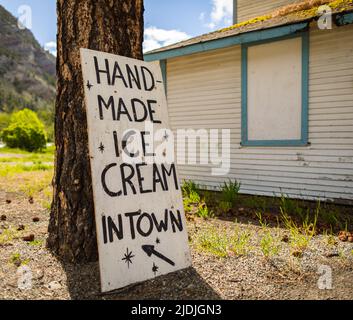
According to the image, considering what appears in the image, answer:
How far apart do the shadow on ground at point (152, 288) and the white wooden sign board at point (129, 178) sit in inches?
2.4

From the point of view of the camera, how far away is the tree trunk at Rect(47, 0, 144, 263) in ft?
8.88

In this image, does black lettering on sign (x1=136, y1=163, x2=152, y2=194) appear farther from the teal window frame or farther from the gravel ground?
the teal window frame

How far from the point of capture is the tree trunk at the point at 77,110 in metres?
2.71

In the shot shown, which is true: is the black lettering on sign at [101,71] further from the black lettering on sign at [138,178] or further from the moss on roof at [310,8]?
the moss on roof at [310,8]

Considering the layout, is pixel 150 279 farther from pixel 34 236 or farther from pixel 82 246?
pixel 34 236

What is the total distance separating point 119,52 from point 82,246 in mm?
1678

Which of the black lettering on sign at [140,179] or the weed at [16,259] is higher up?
the black lettering on sign at [140,179]

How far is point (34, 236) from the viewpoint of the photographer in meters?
3.33

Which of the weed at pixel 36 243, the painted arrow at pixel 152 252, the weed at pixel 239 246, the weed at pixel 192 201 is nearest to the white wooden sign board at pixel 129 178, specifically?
the painted arrow at pixel 152 252

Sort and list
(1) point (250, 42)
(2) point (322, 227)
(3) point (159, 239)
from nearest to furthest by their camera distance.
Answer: (3) point (159, 239)
(2) point (322, 227)
(1) point (250, 42)

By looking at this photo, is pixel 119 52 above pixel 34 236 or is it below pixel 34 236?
above

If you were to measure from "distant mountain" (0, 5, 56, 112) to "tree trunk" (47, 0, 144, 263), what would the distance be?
278 feet

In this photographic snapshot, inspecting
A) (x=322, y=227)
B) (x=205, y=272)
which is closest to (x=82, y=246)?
(x=205, y=272)

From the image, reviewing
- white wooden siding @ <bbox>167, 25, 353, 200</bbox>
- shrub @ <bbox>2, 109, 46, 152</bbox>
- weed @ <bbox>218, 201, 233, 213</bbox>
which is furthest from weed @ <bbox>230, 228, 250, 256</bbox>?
shrub @ <bbox>2, 109, 46, 152</bbox>
